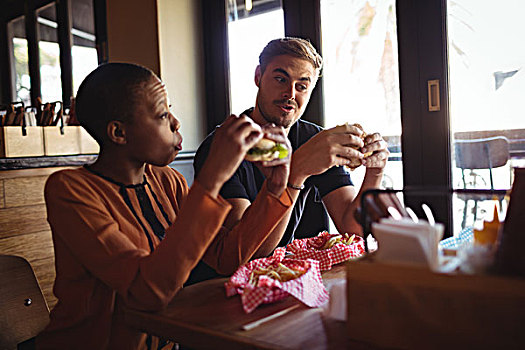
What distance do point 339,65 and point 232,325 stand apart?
2.16 m

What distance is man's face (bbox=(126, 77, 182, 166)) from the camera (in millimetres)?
1205

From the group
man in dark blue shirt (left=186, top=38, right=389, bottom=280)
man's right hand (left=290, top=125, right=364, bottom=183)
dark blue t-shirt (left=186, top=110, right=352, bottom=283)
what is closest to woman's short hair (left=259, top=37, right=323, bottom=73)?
man in dark blue shirt (left=186, top=38, right=389, bottom=280)

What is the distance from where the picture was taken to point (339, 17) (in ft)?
8.96

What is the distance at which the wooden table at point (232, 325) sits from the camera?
0.77m

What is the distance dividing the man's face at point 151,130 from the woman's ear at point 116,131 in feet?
0.04

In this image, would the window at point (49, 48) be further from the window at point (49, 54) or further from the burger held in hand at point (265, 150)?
the burger held in hand at point (265, 150)

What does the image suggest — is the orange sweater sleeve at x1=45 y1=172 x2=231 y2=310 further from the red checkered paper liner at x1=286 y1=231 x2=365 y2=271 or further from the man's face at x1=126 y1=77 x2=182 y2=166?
the red checkered paper liner at x1=286 y1=231 x2=365 y2=271

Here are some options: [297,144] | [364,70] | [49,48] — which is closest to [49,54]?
[49,48]

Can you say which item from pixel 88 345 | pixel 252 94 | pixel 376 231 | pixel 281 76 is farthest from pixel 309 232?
pixel 252 94

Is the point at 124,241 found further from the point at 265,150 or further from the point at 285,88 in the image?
the point at 285,88

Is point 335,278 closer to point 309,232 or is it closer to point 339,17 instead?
point 309,232

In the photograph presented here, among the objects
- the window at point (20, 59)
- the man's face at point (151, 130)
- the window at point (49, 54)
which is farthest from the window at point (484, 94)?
the window at point (20, 59)

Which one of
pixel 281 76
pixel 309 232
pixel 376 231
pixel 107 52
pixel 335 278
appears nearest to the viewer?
pixel 376 231

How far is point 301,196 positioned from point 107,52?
2389 mm
